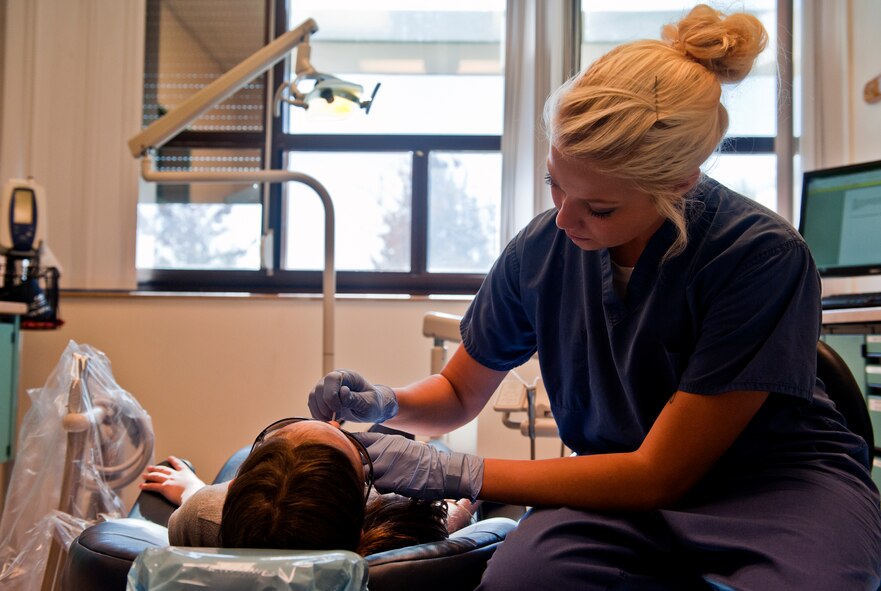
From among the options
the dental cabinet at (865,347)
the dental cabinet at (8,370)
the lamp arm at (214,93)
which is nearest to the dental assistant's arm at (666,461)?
the dental cabinet at (865,347)

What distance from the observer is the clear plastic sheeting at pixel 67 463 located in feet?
5.90

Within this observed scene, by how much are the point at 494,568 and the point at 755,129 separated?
2.66m

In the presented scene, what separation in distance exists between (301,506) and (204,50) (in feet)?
9.15

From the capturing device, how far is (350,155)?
3.29 metres

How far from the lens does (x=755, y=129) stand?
3.11m

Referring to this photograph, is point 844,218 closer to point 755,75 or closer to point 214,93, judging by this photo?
point 755,75

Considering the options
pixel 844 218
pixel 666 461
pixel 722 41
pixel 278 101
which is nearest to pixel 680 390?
pixel 666 461

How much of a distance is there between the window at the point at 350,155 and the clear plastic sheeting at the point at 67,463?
1.19 meters

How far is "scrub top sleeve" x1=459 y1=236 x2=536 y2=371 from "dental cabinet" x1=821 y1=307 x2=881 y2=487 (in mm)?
1164

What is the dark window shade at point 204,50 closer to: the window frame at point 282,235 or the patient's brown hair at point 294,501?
the window frame at point 282,235

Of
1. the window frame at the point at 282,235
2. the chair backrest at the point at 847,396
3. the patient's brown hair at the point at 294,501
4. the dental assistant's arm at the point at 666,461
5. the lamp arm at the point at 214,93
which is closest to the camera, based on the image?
the patient's brown hair at the point at 294,501

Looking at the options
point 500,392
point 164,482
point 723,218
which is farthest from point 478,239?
point 723,218

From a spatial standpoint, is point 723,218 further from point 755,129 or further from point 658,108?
point 755,129

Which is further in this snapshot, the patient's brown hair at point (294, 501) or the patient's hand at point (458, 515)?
the patient's hand at point (458, 515)
